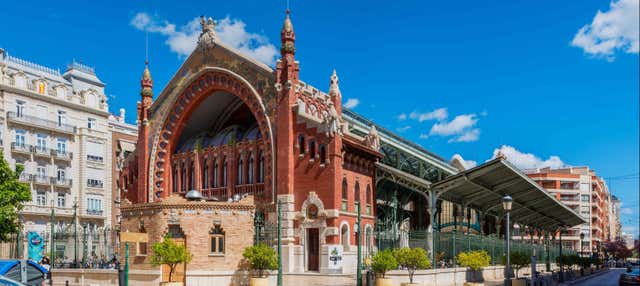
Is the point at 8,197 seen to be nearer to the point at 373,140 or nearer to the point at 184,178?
the point at 184,178

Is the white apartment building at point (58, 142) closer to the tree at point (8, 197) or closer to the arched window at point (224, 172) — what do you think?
the tree at point (8, 197)

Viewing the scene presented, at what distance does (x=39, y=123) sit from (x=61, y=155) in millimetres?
3926

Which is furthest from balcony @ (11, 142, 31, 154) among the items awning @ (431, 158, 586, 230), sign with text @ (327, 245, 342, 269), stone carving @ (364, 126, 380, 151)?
awning @ (431, 158, 586, 230)

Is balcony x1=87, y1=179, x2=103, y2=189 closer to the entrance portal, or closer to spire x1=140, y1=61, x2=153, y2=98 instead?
spire x1=140, y1=61, x2=153, y2=98

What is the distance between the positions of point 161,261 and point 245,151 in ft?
52.4

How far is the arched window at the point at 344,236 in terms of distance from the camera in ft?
138

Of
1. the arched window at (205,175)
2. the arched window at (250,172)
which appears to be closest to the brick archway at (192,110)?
the arched window at (250,172)

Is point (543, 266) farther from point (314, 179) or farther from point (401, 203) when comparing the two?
point (314, 179)

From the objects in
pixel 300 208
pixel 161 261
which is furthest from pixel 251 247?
pixel 300 208

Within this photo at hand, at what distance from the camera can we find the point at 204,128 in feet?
181

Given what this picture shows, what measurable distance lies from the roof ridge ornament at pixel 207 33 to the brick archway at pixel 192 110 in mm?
1906

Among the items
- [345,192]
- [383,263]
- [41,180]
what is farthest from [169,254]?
[41,180]

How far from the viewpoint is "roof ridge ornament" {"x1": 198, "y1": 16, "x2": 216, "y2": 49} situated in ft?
162

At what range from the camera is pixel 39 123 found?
65.6 metres
